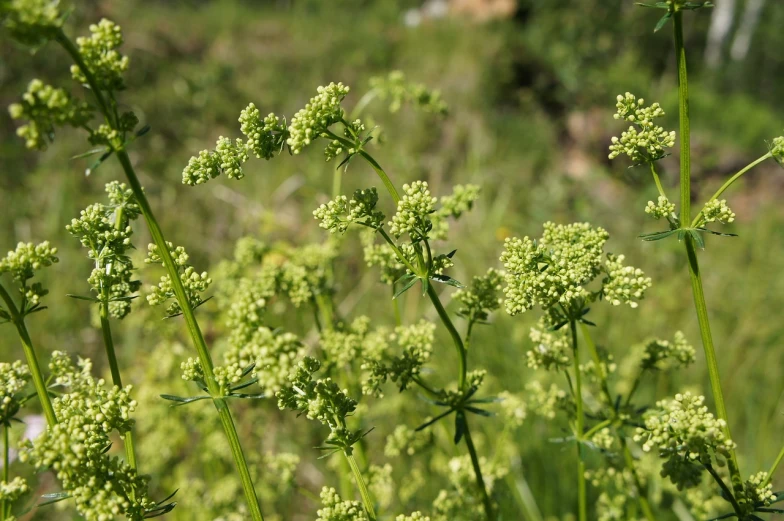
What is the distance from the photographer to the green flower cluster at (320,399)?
5.01 feet

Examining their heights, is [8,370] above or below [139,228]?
below

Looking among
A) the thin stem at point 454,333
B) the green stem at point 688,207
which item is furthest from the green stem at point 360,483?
the green stem at point 688,207

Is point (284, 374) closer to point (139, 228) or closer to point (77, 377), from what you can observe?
point (77, 377)

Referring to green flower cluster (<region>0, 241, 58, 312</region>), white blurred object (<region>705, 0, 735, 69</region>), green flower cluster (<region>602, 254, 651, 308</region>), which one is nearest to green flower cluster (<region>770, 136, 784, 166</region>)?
green flower cluster (<region>602, 254, 651, 308</region>)

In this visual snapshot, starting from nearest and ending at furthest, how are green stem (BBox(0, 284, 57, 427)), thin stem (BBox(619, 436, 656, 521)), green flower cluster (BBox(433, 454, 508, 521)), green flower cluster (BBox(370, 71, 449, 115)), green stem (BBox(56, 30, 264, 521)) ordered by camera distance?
green stem (BBox(56, 30, 264, 521)) → green stem (BBox(0, 284, 57, 427)) → thin stem (BBox(619, 436, 656, 521)) → green flower cluster (BBox(433, 454, 508, 521)) → green flower cluster (BBox(370, 71, 449, 115))

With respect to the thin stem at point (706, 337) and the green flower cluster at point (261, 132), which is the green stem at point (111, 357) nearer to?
the green flower cluster at point (261, 132)

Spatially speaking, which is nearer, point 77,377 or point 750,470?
point 77,377

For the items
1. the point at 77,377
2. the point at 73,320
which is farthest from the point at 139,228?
the point at 77,377

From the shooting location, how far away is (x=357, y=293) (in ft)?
17.7

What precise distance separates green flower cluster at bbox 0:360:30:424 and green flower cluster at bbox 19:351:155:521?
76 mm

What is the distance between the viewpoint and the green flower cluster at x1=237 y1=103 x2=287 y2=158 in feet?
4.86

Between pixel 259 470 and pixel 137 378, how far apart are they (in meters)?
2.09

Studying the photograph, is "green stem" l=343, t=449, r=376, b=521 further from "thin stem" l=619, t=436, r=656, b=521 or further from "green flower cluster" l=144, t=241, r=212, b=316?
"thin stem" l=619, t=436, r=656, b=521

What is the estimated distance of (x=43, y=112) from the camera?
48.3 inches
